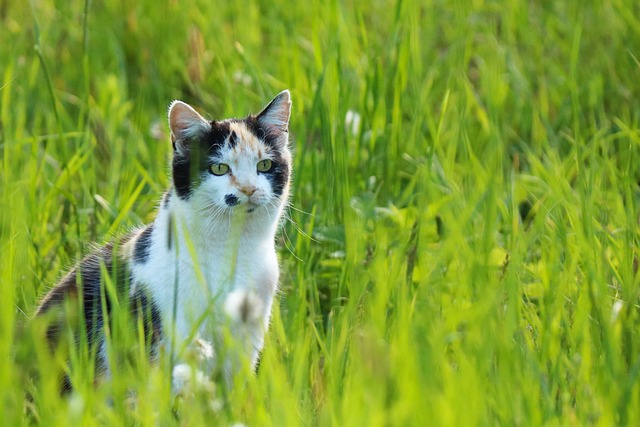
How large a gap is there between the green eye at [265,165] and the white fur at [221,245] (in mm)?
21

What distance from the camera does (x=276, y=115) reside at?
10.8 ft

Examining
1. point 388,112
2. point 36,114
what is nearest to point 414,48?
point 388,112

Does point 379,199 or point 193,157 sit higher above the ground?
point 193,157

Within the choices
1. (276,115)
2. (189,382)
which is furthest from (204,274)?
(189,382)

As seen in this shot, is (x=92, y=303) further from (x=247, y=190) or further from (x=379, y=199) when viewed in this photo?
(x=379, y=199)

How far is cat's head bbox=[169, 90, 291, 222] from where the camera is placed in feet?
10.00

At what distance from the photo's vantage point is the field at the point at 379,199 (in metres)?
2.14

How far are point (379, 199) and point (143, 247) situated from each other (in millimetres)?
1168

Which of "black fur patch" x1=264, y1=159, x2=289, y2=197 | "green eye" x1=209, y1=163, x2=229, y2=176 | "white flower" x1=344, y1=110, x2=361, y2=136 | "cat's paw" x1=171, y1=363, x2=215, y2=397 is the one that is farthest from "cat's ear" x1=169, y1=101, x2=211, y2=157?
"cat's paw" x1=171, y1=363, x2=215, y2=397

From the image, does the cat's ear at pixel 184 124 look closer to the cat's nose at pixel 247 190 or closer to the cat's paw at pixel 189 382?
the cat's nose at pixel 247 190

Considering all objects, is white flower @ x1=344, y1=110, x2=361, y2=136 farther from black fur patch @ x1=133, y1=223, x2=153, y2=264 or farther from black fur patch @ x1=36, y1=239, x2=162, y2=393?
black fur patch @ x1=36, y1=239, x2=162, y2=393

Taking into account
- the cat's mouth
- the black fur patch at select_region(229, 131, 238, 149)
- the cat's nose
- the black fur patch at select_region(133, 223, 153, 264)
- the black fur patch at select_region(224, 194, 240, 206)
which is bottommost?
the black fur patch at select_region(133, 223, 153, 264)

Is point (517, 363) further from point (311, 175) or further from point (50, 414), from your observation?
point (311, 175)

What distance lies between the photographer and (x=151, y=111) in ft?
16.4
